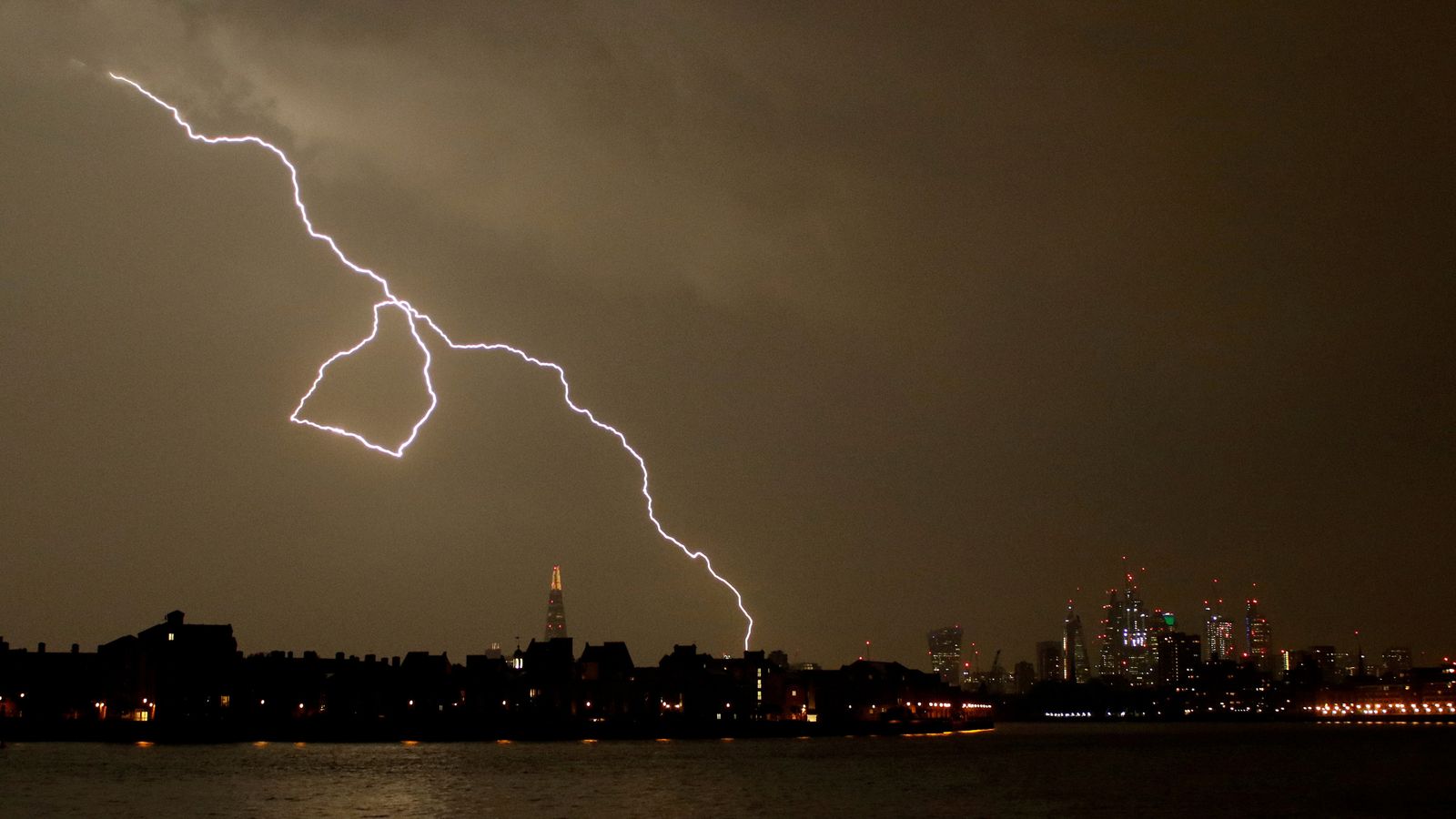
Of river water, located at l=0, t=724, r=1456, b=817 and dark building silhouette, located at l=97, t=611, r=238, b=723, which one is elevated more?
dark building silhouette, located at l=97, t=611, r=238, b=723

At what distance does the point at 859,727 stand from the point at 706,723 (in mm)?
22050

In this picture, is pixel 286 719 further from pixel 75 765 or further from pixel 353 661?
pixel 75 765

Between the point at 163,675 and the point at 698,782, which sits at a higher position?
the point at 163,675

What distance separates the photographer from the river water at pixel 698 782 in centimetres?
5134

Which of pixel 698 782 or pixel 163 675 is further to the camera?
pixel 163 675

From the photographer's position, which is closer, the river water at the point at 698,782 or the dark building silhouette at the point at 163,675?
the river water at the point at 698,782

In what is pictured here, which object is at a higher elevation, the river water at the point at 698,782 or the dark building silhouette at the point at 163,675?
the dark building silhouette at the point at 163,675

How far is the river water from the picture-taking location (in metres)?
51.3

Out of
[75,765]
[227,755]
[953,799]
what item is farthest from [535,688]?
[953,799]

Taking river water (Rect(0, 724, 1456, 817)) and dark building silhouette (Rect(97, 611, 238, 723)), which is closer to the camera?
river water (Rect(0, 724, 1456, 817))

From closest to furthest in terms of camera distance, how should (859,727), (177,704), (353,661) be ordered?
(177,704) → (353,661) → (859,727)

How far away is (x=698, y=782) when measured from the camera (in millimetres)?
65500

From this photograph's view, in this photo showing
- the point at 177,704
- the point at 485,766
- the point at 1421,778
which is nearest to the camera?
the point at 1421,778

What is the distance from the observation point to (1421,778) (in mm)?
71312
